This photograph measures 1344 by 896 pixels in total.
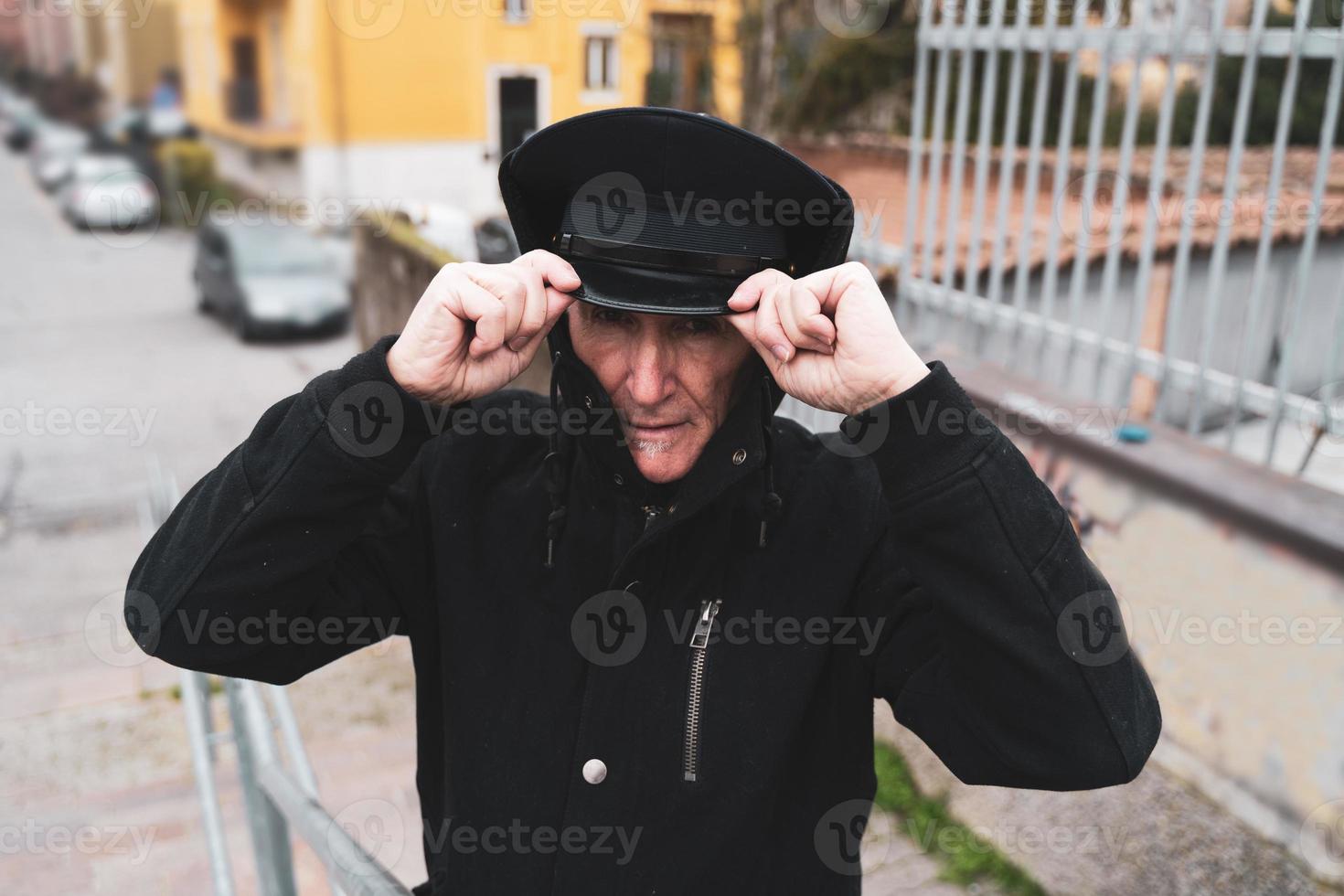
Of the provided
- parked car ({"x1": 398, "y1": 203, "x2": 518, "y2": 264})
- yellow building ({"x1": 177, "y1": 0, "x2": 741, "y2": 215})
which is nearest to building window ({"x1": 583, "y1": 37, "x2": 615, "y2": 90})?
yellow building ({"x1": 177, "y1": 0, "x2": 741, "y2": 215})

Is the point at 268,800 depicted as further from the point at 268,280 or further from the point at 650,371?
the point at 268,280

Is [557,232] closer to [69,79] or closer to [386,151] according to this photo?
[386,151]

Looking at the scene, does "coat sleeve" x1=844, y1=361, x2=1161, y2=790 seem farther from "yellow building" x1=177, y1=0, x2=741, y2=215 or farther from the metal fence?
the metal fence

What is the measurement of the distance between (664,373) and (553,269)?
0.21m

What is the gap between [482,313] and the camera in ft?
5.01

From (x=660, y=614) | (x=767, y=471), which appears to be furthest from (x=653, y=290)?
(x=660, y=614)

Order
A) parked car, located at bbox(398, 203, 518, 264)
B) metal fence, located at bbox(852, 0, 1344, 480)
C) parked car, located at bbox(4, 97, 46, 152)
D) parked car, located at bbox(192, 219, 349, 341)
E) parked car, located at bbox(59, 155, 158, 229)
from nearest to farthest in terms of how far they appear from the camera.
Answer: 1. metal fence, located at bbox(852, 0, 1344, 480)
2. parked car, located at bbox(398, 203, 518, 264)
3. parked car, located at bbox(192, 219, 349, 341)
4. parked car, located at bbox(59, 155, 158, 229)
5. parked car, located at bbox(4, 97, 46, 152)

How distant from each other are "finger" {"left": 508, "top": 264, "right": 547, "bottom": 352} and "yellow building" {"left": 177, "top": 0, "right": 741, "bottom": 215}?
0.39m

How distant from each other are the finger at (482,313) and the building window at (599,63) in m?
2.27

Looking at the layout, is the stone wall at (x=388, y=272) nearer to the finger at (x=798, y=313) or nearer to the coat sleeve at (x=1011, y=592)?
the finger at (x=798, y=313)

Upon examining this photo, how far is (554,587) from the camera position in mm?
1712

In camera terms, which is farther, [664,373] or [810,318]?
[664,373]

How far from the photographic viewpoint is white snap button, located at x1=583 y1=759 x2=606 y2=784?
162 centimetres

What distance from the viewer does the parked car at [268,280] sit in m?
13.9
